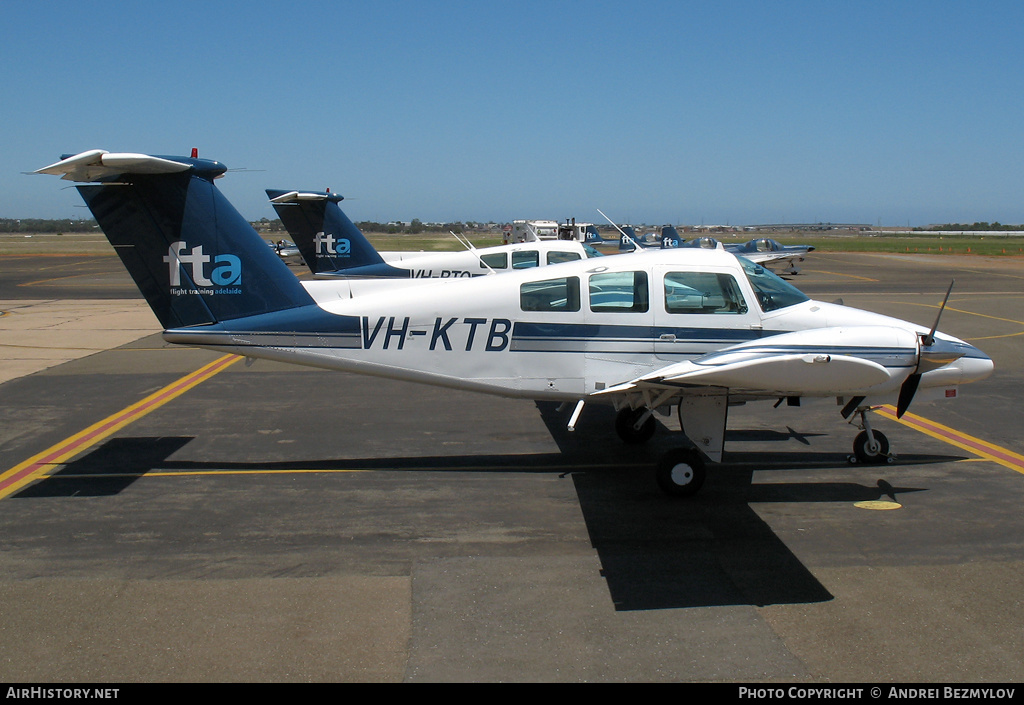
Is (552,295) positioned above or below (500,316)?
above

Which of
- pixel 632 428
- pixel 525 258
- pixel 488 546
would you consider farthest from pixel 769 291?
pixel 525 258

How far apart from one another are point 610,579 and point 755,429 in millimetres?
5154

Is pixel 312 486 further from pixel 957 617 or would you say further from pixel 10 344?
pixel 10 344

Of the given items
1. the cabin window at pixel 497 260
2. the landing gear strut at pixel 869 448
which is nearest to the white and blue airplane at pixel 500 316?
Result: the landing gear strut at pixel 869 448

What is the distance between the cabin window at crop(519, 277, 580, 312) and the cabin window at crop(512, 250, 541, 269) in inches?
339

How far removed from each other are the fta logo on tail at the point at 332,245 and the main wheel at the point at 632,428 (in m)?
11.9

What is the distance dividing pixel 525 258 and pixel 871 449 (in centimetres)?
954

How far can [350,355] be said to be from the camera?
8.34 meters

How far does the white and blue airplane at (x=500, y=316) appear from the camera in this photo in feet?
26.4

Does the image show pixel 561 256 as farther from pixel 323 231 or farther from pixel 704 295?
pixel 704 295

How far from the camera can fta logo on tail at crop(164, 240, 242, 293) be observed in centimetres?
838

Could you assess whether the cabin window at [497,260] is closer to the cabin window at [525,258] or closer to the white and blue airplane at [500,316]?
the cabin window at [525,258]

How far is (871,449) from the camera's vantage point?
880 centimetres

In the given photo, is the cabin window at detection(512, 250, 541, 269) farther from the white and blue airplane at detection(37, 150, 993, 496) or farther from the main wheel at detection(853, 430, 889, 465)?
the main wheel at detection(853, 430, 889, 465)
